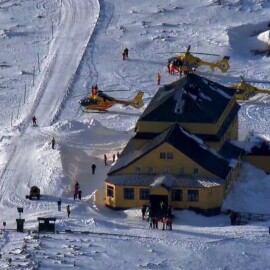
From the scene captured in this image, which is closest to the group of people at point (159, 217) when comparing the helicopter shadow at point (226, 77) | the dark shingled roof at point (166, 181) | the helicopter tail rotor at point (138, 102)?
the dark shingled roof at point (166, 181)

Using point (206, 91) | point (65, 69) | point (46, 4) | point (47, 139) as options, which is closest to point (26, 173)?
point (47, 139)

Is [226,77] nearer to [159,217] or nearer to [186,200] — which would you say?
[186,200]

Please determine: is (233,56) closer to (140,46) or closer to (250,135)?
(140,46)

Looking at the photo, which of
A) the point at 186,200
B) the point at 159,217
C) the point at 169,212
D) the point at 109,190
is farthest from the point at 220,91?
the point at 159,217

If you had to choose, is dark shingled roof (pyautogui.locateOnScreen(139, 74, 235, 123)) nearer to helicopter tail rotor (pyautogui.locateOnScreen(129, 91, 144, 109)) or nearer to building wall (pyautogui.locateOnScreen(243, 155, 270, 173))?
building wall (pyautogui.locateOnScreen(243, 155, 270, 173))

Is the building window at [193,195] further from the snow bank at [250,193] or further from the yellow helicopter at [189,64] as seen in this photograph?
the yellow helicopter at [189,64]

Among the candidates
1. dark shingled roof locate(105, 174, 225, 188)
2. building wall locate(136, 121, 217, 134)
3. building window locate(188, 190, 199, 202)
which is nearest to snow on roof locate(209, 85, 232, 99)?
building wall locate(136, 121, 217, 134)

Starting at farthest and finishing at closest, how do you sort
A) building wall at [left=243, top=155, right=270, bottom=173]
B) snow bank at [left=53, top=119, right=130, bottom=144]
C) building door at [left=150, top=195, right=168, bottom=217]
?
snow bank at [left=53, top=119, right=130, bottom=144], building wall at [left=243, top=155, right=270, bottom=173], building door at [left=150, top=195, right=168, bottom=217]
